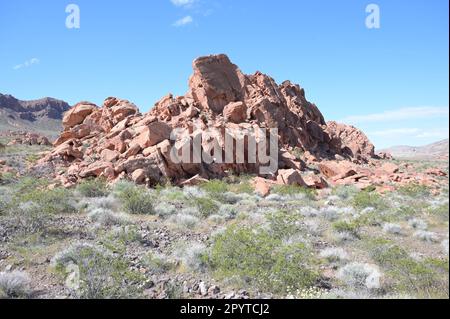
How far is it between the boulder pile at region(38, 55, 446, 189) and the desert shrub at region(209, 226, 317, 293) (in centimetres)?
1078

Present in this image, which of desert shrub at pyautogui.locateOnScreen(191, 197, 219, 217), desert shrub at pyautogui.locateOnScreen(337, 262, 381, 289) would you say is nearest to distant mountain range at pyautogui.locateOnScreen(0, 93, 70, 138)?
desert shrub at pyautogui.locateOnScreen(191, 197, 219, 217)

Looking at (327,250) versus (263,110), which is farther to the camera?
(263,110)

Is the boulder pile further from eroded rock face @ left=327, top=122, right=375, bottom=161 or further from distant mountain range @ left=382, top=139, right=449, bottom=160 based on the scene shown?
distant mountain range @ left=382, top=139, right=449, bottom=160

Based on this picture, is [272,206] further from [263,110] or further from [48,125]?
[48,125]

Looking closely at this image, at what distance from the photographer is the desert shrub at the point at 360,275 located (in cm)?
642

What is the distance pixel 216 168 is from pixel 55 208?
10830mm

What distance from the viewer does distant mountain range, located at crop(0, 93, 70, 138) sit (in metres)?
108

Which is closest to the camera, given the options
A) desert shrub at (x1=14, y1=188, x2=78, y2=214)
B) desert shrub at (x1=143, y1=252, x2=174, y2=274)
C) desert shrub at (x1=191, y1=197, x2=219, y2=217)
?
desert shrub at (x1=143, y1=252, x2=174, y2=274)

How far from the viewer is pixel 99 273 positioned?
6.41 meters

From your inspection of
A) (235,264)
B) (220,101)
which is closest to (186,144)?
(220,101)

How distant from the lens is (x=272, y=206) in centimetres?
1444

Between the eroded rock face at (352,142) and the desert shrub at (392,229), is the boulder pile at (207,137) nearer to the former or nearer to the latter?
the eroded rock face at (352,142)

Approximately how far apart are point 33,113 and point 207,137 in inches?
4825

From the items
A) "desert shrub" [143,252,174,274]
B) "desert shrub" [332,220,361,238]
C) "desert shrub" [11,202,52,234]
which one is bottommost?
"desert shrub" [332,220,361,238]
